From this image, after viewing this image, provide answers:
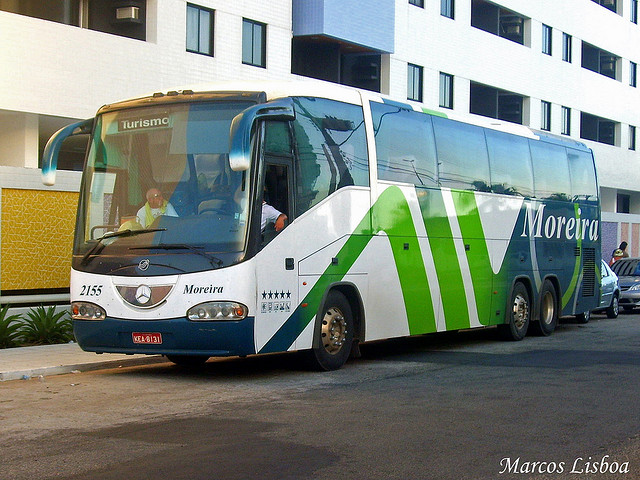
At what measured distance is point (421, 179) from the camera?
15406 millimetres

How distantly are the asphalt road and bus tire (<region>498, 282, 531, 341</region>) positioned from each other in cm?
352

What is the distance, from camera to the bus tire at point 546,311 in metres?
19.6

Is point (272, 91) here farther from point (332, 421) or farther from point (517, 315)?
point (517, 315)

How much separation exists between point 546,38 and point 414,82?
11.3m

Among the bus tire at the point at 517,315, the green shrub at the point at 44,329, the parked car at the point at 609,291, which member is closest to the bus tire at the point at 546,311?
the bus tire at the point at 517,315

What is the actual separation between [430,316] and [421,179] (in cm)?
207

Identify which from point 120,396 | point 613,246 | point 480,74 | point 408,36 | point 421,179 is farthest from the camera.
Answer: point 613,246

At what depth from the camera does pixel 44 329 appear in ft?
53.4

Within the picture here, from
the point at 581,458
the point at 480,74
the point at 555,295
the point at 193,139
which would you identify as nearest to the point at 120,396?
the point at 193,139

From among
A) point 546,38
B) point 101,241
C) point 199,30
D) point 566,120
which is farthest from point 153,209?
point 566,120

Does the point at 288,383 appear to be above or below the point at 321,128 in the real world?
below

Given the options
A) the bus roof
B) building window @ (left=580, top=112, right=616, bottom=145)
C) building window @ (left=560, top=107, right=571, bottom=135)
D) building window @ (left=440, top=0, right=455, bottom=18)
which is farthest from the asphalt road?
building window @ (left=580, top=112, right=616, bottom=145)

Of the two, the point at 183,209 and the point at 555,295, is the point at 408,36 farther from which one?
the point at 183,209

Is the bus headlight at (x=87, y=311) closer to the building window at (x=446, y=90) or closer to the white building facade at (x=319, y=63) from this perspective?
the white building facade at (x=319, y=63)
